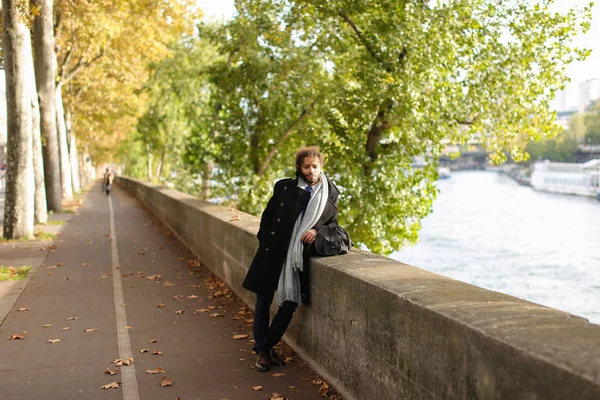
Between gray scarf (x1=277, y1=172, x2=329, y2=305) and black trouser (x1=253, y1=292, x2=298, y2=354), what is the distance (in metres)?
0.09

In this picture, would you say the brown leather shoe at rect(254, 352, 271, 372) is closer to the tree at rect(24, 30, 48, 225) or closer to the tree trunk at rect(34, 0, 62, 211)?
the tree at rect(24, 30, 48, 225)

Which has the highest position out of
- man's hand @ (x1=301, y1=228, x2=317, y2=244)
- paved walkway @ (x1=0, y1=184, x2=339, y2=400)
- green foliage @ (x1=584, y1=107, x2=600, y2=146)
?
green foliage @ (x1=584, y1=107, x2=600, y2=146)

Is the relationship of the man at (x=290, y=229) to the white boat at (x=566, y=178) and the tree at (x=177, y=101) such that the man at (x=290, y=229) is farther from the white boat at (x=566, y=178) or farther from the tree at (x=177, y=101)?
the white boat at (x=566, y=178)

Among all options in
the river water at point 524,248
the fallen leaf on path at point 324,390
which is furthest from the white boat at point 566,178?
the fallen leaf on path at point 324,390

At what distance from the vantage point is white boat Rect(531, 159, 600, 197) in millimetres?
62688

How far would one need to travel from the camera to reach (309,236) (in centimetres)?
608

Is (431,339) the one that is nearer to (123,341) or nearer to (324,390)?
(324,390)

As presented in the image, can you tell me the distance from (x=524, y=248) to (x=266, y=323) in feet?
171

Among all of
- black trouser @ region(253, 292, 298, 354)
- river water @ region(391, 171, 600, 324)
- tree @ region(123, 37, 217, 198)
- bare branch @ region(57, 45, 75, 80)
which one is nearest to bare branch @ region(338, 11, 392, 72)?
black trouser @ region(253, 292, 298, 354)

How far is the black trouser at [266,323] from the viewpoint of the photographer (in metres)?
6.28

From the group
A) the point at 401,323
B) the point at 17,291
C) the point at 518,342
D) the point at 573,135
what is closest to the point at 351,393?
the point at 401,323

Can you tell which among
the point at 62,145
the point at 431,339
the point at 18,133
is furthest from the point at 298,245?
Result: the point at 62,145

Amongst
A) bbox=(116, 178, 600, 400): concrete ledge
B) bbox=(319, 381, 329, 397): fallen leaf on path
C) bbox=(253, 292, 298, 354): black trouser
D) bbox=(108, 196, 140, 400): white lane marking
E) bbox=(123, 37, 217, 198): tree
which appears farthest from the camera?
bbox=(123, 37, 217, 198): tree

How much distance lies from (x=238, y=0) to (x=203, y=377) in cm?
1717
